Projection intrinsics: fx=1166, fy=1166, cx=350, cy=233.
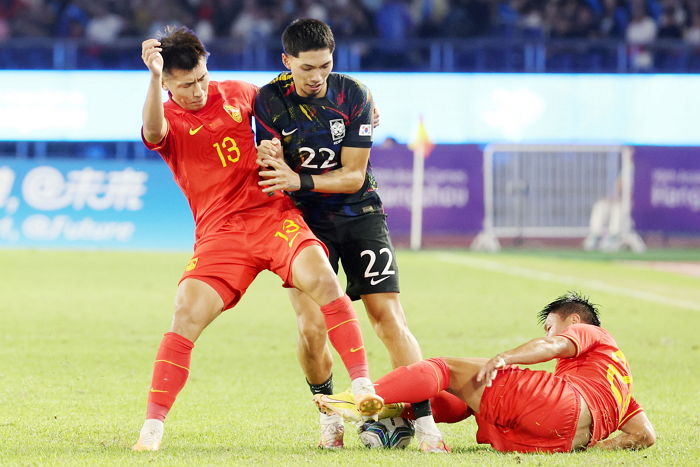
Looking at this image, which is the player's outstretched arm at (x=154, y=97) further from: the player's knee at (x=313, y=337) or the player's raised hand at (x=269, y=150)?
the player's knee at (x=313, y=337)

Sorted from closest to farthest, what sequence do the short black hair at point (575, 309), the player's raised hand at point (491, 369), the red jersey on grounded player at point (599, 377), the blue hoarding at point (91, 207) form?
the player's raised hand at point (491, 369) → the red jersey on grounded player at point (599, 377) → the short black hair at point (575, 309) → the blue hoarding at point (91, 207)

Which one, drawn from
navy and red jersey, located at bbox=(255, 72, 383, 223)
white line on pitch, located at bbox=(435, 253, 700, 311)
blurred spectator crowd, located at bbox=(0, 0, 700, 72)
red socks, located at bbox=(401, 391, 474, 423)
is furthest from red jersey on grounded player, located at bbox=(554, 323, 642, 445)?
blurred spectator crowd, located at bbox=(0, 0, 700, 72)

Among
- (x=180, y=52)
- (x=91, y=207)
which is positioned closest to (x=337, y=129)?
(x=180, y=52)

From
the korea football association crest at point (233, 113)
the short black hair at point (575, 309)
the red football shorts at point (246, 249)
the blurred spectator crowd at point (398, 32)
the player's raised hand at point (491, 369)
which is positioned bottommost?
the player's raised hand at point (491, 369)

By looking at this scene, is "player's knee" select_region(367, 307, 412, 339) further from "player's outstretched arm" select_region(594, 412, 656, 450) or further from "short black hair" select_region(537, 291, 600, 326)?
"player's outstretched arm" select_region(594, 412, 656, 450)

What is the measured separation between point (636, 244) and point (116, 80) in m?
10.5

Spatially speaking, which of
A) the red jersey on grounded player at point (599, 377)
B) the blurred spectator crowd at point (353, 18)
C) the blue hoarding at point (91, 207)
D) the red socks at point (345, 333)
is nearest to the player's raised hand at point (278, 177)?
the red socks at point (345, 333)

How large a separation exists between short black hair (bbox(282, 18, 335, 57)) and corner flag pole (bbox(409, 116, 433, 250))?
16195mm

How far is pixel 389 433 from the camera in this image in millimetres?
5758

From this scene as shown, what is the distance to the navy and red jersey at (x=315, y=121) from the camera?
598cm

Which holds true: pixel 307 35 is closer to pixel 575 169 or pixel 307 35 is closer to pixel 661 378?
pixel 661 378

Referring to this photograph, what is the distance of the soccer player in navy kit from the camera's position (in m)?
5.78

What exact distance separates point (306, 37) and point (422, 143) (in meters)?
16.3

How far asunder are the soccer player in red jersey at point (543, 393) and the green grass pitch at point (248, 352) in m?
0.13
